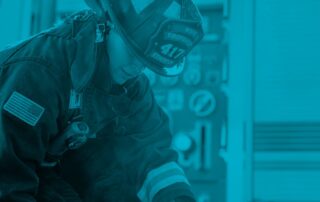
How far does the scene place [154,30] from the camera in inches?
77.8

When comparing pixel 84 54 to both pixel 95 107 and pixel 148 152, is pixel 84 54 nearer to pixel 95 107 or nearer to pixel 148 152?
pixel 95 107

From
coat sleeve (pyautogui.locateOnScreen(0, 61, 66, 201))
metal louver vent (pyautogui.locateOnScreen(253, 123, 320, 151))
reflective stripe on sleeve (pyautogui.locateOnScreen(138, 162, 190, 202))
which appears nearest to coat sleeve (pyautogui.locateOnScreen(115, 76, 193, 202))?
reflective stripe on sleeve (pyautogui.locateOnScreen(138, 162, 190, 202))

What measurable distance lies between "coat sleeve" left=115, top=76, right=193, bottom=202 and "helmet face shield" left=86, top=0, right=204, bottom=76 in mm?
357

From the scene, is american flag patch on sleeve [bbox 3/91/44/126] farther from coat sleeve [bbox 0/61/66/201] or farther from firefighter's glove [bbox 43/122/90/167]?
firefighter's glove [bbox 43/122/90/167]

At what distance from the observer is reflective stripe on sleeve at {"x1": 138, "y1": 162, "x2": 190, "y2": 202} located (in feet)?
7.81

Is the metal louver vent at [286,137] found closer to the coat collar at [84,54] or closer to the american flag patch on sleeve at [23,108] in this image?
the coat collar at [84,54]

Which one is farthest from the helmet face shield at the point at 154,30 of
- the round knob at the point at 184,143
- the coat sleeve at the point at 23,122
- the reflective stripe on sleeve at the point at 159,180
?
the round knob at the point at 184,143

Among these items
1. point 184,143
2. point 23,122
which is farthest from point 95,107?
point 184,143

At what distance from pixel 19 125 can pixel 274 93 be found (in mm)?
1578

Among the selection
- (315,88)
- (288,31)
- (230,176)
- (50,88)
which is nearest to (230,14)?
(288,31)

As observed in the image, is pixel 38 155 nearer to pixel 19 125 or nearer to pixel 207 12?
pixel 19 125

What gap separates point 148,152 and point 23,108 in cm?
69

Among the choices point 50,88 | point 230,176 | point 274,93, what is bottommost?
point 230,176

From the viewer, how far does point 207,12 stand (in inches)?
144
